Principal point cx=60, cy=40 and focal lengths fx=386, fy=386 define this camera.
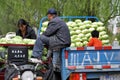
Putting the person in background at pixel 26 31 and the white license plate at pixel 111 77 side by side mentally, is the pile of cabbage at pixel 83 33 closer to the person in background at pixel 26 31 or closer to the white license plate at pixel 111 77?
the person in background at pixel 26 31

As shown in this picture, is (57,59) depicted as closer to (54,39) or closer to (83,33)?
(54,39)

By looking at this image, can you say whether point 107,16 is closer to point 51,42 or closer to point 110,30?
point 110,30

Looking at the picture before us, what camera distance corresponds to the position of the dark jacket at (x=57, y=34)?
7.70 metres

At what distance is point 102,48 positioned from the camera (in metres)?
7.20

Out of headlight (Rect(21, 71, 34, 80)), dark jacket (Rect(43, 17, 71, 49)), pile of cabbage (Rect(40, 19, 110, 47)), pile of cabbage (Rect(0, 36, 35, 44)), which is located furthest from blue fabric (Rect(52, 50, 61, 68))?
pile of cabbage (Rect(40, 19, 110, 47))

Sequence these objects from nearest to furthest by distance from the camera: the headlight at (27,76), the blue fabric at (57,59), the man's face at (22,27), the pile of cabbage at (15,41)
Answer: the headlight at (27,76) → the blue fabric at (57,59) → the pile of cabbage at (15,41) → the man's face at (22,27)

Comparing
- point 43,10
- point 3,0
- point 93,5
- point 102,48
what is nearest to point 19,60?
point 102,48

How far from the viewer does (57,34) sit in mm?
7812

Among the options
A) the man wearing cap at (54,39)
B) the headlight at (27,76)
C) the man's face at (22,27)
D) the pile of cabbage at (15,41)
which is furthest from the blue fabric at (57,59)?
the man's face at (22,27)

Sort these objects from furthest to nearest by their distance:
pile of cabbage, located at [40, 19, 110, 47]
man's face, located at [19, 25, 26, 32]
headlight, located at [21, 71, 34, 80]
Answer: pile of cabbage, located at [40, 19, 110, 47]
man's face, located at [19, 25, 26, 32]
headlight, located at [21, 71, 34, 80]

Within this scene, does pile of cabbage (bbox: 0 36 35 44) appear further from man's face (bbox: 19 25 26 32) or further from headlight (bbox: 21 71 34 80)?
headlight (bbox: 21 71 34 80)

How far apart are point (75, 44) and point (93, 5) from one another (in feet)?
18.8

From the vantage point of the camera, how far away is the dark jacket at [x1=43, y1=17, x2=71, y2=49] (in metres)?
7.70

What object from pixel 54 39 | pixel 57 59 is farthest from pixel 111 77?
pixel 54 39
